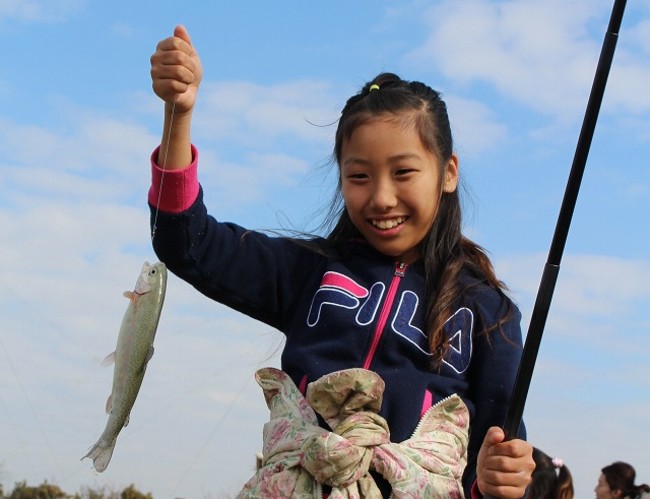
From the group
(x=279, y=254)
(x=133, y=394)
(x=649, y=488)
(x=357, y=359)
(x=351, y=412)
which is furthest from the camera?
(x=649, y=488)

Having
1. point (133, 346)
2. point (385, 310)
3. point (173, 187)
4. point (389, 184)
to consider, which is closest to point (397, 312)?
point (385, 310)

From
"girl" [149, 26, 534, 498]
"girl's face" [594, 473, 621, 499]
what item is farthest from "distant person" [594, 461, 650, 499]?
"girl" [149, 26, 534, 498]

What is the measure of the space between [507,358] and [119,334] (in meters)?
1.27

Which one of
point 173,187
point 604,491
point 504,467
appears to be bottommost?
point 504,467

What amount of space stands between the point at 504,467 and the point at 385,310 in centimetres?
66

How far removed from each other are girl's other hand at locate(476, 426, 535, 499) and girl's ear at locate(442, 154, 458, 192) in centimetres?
103

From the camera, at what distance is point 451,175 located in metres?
3.83

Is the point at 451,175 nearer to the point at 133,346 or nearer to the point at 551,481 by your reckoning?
the point at 133,346

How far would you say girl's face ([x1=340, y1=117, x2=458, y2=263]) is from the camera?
138 inches

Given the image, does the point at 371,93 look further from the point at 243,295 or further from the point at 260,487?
the point at 260,487

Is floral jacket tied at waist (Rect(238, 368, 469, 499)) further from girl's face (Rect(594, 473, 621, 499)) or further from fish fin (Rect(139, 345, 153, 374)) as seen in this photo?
girl's face (Rect(594, 473, 621, 499))

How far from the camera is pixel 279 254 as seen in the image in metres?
3.60

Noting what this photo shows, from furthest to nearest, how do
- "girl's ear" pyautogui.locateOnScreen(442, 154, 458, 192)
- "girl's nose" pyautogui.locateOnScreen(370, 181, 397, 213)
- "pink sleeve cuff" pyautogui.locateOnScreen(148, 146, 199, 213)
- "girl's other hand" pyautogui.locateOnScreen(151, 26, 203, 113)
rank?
1. "girl's ear" pyautogui.locateOnScreen(442, 154, 458, 192)
2. "girl's nose" pyautogui.locateOnScreen(370, 181, 397, 213)
3. "pink sleeve cuff" pyautogui.locateOnScreen(148, 146, 199, 213)
4. "girl's other hand" pyautogui.locateOnScreen(151, 26, 203, 113)

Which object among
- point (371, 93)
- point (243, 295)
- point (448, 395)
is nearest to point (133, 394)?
point (243, 295)
